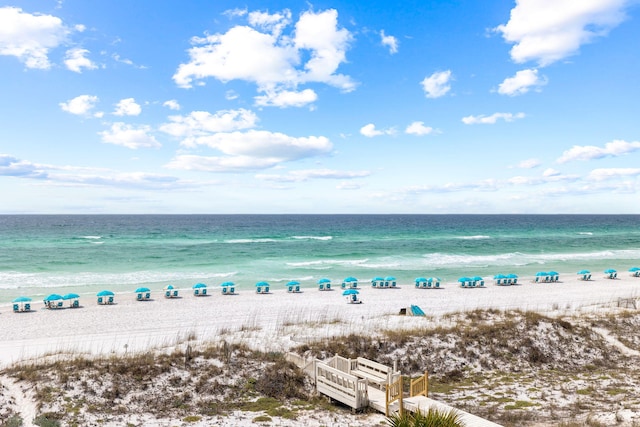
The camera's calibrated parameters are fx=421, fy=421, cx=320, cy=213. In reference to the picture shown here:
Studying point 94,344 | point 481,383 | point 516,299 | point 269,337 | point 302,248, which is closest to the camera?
point 481,383

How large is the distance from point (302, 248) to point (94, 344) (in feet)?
152

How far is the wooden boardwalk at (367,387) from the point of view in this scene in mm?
11391

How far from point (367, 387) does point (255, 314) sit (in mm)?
13039

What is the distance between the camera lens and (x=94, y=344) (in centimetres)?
1819

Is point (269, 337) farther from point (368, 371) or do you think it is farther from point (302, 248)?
point (302, 248)

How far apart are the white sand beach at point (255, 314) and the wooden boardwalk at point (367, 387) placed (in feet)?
9.58

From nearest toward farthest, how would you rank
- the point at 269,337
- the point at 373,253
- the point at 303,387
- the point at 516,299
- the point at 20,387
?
1. the point at 20,387
2. the point at 303,387
3. the point at 269,337
4. the point at 516,299
5. the point at 373,253

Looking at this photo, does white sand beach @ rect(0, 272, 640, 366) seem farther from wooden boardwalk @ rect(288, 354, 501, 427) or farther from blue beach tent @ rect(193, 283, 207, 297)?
wooden boardwalk @ rect(288, 354, 501, 427)

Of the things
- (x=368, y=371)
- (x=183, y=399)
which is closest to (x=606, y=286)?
(x=368, y=371)

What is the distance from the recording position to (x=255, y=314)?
79.4ft

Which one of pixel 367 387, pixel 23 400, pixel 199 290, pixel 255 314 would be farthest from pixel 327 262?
pixel 23 400

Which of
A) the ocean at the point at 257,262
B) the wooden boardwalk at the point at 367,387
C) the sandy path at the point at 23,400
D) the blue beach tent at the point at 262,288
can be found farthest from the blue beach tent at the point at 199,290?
the wooden boardwalk at the point at 367,387

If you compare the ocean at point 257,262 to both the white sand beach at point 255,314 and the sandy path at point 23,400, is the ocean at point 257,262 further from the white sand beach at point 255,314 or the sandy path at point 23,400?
the sandy path at point 23,400

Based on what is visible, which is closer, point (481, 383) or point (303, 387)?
point (303, 387)
